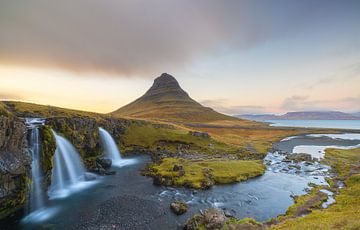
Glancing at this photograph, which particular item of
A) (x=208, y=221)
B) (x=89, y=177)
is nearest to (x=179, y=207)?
(x=208, y=221)

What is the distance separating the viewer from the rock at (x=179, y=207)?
32.7 m

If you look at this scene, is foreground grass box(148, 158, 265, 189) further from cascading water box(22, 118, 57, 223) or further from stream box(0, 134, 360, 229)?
cascading water box(22, 118, 57, 223)

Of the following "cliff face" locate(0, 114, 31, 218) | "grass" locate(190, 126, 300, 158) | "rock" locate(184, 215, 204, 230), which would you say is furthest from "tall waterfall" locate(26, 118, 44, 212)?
"grass" locate(190, 126, 300, 158)

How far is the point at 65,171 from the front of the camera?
4825 centimetres

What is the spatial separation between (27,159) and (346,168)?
78.4 m

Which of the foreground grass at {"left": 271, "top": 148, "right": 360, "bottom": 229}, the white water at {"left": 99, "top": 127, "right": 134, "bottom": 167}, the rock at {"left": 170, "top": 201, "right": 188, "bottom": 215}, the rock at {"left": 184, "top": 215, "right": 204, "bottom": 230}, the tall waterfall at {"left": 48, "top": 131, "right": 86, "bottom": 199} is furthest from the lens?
the white water at {"left": 99, "top": 127, "right": 134, "bottom": 167}

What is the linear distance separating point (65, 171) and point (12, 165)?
17686 mm

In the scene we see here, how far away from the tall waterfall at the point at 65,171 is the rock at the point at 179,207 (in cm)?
2206

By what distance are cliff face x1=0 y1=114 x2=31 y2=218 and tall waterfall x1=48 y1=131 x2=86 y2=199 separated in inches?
309

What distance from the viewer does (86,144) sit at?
6359cm

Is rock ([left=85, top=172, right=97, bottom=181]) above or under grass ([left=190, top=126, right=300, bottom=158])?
under

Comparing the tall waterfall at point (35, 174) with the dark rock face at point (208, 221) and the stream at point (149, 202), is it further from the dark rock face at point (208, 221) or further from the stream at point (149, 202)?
the dark rock face at point (208, 221)

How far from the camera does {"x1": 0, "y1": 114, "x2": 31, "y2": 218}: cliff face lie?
101 feet

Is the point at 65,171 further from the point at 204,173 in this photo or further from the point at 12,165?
the point at 204,173
